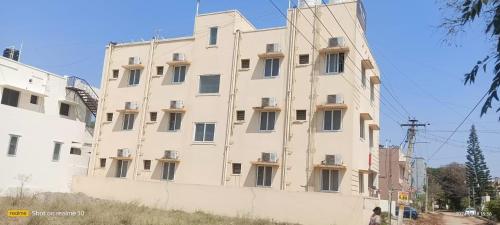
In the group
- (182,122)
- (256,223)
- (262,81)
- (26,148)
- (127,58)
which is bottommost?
(256,223)

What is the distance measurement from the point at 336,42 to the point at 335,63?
1440 mm

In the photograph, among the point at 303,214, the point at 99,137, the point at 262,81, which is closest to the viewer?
the point at 303,214

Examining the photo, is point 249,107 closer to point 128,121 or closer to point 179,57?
point 179,57

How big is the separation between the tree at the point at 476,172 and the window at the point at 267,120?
228 ft

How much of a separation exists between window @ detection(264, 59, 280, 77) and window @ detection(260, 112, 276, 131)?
105 inches

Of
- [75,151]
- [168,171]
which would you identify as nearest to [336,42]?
[168,171]

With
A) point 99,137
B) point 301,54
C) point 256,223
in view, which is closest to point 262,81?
point 301,54

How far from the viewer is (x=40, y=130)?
31375 millimetres

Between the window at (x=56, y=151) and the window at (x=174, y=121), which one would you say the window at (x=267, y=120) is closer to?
the window at (x=174, y=121)

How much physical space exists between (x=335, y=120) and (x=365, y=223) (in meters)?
6.70

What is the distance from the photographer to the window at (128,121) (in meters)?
35.7

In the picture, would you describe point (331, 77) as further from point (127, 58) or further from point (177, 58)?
point (127, 58)

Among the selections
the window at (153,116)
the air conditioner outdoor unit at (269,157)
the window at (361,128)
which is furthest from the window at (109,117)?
the window at (361,128)

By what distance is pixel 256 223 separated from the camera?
23984 mm
